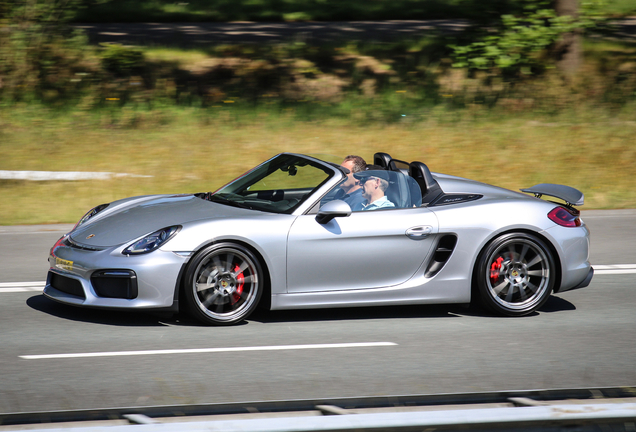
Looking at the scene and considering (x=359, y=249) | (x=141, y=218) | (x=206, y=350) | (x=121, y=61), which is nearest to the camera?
(x=206, y=350)

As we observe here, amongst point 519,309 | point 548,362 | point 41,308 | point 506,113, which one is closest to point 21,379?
point 41,308

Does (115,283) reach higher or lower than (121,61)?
lower

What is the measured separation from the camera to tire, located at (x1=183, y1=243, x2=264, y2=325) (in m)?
5.50

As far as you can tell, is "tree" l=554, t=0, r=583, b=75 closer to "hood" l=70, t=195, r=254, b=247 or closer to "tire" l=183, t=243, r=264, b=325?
"hood" l=70, t=195, r=254, b=247

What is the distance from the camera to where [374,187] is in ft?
19.9

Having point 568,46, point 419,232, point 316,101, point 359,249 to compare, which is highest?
point 568,46

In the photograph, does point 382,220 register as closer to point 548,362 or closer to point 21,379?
point 548,362

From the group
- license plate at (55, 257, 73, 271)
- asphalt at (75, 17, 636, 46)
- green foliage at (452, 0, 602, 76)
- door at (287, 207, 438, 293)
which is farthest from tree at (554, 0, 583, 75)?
license plate at (55, 257, 73, 271)

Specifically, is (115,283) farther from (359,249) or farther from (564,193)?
(564,193)

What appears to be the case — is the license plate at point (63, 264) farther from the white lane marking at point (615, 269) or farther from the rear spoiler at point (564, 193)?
the white lane marking at point (615, 269)

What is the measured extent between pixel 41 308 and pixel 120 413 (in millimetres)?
2669

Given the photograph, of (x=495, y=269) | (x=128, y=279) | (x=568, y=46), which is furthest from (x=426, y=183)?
(x=568, y=46)

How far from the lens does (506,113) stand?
15227 mm

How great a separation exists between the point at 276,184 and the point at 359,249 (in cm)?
121
